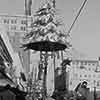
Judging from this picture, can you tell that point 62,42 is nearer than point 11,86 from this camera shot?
Yes

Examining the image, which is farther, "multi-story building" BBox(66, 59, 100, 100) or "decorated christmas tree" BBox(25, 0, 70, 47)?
"multi-story building" BBox(66, 59, 100, 100)

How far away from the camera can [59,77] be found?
8.93 m

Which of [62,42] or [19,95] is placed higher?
[62,42]

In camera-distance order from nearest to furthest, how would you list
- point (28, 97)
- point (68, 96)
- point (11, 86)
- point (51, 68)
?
1. point (28, 97)
2. point (68, 96)
3. point (11, 86)
4. point (51, 68)

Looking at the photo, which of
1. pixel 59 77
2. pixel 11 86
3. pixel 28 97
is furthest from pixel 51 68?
pixel 28 97

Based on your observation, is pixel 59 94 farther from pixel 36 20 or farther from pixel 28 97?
pixel 36 20

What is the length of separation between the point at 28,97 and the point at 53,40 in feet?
5.08

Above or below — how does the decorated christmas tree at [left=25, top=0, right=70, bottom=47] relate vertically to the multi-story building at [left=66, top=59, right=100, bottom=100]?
above

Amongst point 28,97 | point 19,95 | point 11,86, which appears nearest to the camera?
point 28,97

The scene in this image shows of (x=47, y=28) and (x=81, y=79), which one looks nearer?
(x=47, y=28)

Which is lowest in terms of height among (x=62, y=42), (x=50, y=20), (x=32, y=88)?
(x=32, y=88)

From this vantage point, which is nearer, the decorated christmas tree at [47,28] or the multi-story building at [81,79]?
the decorated christmas tree at [47,28]

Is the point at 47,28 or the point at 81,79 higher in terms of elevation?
the point at 47,28

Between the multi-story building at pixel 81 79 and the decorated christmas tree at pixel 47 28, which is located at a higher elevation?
the decorated christmas tree at pixel 47 28
